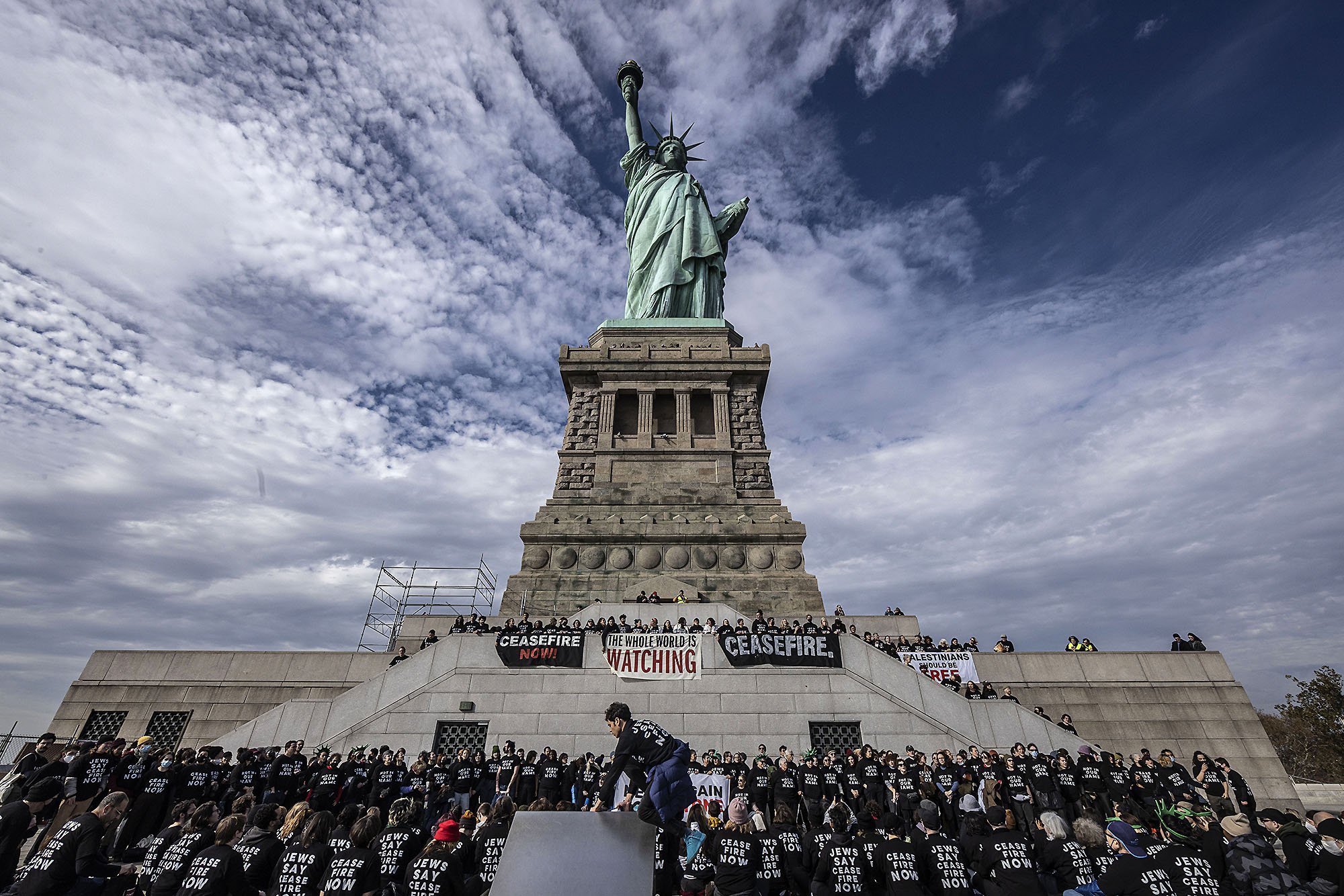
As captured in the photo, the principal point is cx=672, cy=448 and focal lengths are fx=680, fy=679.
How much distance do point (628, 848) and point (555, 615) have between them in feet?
65.6

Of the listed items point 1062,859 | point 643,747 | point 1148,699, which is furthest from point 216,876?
point 1148,699

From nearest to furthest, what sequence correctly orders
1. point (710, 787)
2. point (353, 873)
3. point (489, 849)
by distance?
point (353, 873) → point (489, 849) → point (710, 787)

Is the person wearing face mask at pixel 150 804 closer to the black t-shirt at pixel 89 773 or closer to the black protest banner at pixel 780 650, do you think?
the black t-shirt at pixel 89 773

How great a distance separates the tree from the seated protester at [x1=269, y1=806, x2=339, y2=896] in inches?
1752

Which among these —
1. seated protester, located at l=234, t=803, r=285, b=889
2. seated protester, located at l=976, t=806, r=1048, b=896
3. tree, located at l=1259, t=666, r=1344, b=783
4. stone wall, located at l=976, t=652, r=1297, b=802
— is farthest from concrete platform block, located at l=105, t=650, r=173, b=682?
tree, located at l=1259, t=666, r=1344, b=783

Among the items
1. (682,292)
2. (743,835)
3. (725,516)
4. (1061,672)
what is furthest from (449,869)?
(682,292)

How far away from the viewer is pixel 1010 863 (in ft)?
23.7

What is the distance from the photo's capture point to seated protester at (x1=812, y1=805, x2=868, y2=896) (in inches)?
291

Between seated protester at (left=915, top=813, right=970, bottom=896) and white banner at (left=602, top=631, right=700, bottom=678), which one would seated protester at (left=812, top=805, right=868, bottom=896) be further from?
white banner at (left=602, top=631, right=700, bottom=678)

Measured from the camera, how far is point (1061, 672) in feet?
67.9

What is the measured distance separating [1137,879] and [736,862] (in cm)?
378

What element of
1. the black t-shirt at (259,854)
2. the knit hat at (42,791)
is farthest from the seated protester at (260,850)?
the knit hat at (42,791)

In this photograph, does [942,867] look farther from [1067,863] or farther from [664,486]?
[664,486]

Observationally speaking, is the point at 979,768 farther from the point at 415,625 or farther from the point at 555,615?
the point at 415,625
